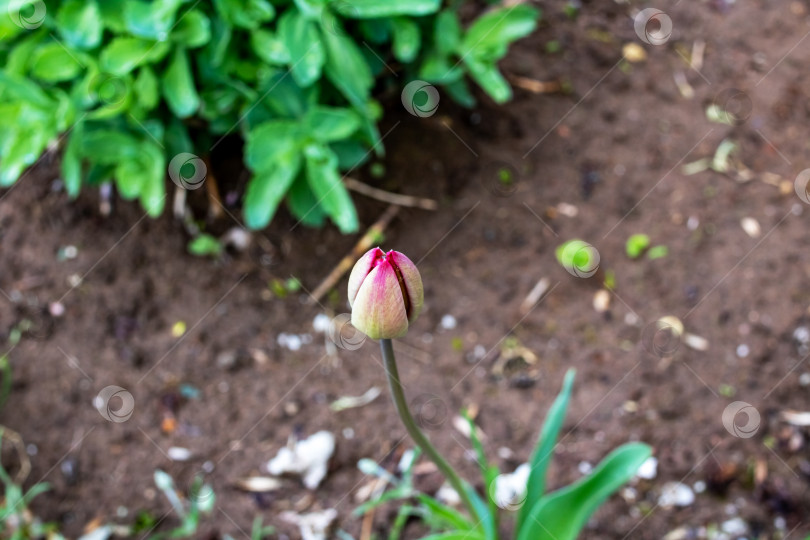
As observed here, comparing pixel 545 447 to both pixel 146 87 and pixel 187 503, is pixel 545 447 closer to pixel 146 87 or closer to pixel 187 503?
pixel 187 503

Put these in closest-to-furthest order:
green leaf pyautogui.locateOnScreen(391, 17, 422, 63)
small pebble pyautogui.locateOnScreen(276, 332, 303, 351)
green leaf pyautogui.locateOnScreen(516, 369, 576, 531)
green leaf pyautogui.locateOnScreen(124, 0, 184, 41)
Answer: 1. green leaf pyautogui.locateOnScreen(516, 369, 576, 531)
2. green leaf pyautogui.locateOnScreen(124, 0, 184, 41)
3. green leaf pyautogui.locateOnScreen(391, 17, 422, 63)
4. small pebble pyautogui.locateOnScreen(276, 332, 303, 351)

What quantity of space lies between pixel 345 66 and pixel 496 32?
43 centimetres

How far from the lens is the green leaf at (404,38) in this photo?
1.73m

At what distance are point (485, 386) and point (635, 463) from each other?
0.60 meters

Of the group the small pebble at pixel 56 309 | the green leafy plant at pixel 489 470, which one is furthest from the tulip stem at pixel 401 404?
the small pebble at pixel 56 309

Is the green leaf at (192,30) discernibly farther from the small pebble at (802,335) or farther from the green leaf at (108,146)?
the small pebble at (802,335)

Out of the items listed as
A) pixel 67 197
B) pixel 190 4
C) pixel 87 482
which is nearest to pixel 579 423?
pixel 87 482

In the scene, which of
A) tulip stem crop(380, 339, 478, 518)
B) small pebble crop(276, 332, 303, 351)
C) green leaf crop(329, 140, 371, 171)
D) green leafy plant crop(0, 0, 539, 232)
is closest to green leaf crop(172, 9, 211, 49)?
green leafy plant crop(0, 0, 539, 232)

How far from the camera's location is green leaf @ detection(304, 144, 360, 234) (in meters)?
1.67

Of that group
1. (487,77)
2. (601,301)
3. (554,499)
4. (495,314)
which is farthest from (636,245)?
(554,499)

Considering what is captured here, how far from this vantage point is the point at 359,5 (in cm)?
158

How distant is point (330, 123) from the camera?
5.48 ft

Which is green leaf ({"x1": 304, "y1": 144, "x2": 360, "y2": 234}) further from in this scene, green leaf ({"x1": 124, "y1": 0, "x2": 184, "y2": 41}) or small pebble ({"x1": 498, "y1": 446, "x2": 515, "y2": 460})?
small pebble ({"x1": 498, "y1": 446, "x2": 515, "y2": 460})

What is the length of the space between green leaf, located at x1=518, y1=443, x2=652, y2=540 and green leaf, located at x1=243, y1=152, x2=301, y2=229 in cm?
88
